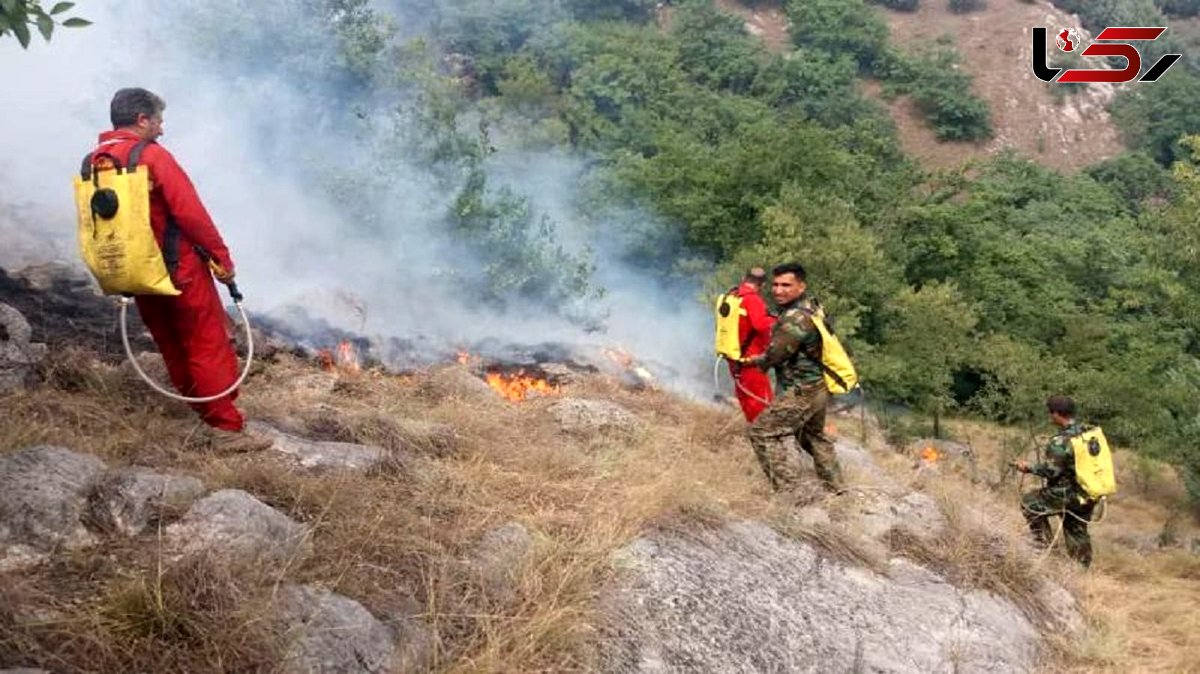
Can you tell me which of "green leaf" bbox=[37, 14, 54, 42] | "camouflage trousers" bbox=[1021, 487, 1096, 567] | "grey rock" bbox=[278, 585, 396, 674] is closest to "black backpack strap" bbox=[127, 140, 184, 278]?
"green leaf" bbox=[37, 14, 54, 42]

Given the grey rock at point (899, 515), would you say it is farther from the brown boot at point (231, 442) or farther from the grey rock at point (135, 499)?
the grey rock at point (135, 499)

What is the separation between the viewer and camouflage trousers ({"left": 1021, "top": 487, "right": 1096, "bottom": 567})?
22.8 ft

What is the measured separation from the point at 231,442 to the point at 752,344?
3711 millimetres

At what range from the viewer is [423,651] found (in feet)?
10.9

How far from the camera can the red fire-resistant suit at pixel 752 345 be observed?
6.98 m

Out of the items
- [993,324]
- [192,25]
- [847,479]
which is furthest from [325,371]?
[993,324]

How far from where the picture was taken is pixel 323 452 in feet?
15.8

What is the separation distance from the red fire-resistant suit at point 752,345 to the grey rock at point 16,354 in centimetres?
409

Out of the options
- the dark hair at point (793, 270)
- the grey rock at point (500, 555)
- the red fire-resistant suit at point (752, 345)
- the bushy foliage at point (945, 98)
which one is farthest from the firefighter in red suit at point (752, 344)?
the bushy foliage at point (945, 98)

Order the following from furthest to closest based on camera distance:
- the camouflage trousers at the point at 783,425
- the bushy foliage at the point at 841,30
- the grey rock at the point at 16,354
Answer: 1. the bushy foliage at the point at 841,30
2. the camouflage trousers at the point at 783,425
3. the grey rock at the point at 16,354

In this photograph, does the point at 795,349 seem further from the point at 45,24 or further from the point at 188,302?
the point at 45,24

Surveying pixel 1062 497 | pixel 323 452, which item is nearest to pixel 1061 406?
pixel 1062 497

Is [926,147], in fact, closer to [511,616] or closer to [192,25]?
[192,25]

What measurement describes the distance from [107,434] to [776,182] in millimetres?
17962
